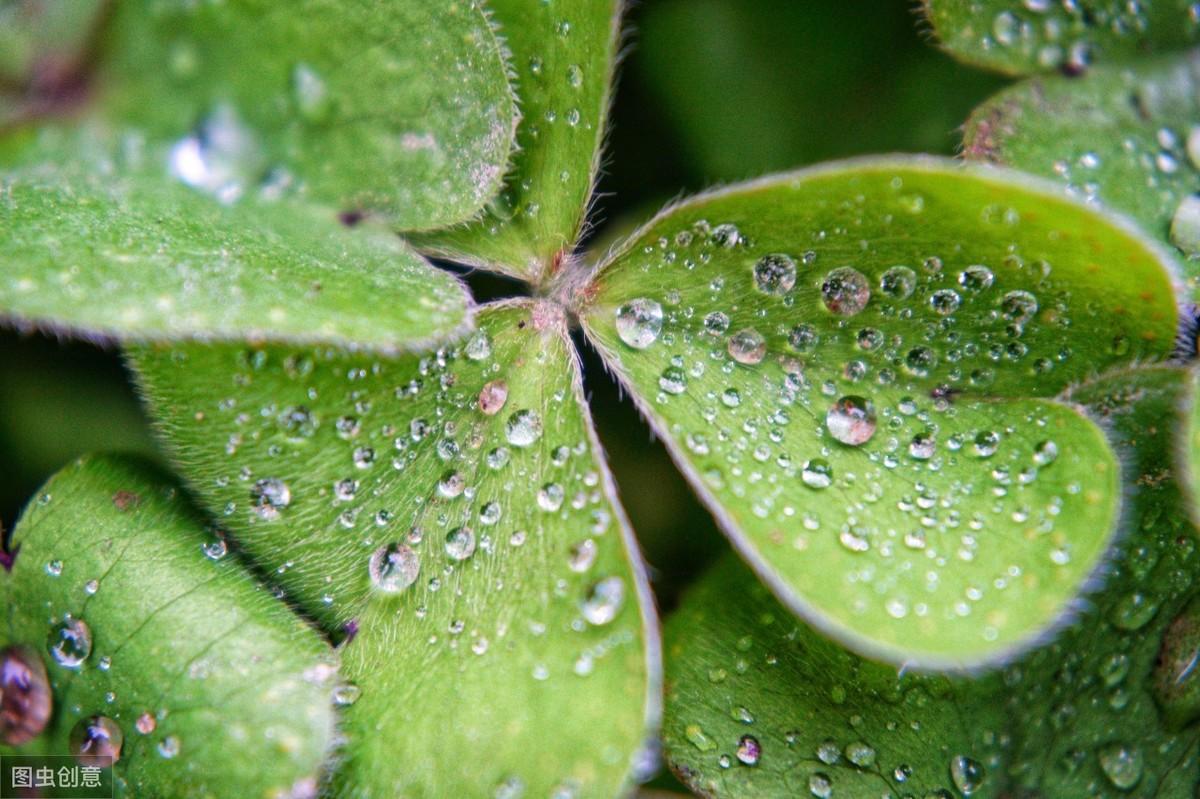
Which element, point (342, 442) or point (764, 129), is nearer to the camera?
point (342, 442)

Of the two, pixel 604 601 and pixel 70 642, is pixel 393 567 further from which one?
pixel 70 642

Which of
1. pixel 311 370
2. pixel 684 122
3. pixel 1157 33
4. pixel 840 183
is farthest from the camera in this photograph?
pixel 684 122

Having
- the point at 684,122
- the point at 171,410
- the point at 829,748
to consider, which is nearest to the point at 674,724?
the point at 829,748

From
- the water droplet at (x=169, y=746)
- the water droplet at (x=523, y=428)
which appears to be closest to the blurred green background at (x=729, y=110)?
the water droplet at (x=523, y=428)

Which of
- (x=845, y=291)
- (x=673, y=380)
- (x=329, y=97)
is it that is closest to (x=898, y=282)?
(x=845, y=291)

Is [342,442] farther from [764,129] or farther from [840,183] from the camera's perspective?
[764,129]

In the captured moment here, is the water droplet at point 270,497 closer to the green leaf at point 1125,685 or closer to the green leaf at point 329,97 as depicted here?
the green leaf at point 329,97
